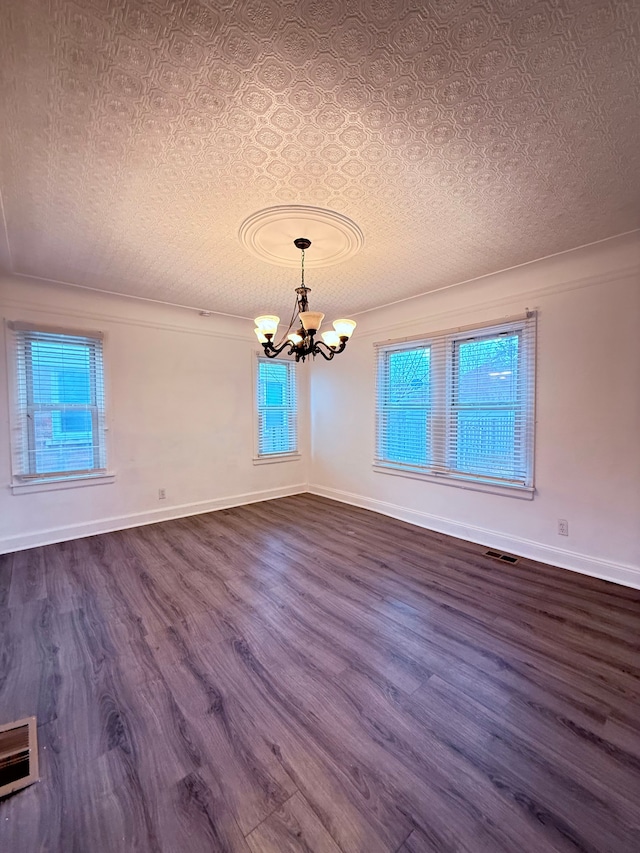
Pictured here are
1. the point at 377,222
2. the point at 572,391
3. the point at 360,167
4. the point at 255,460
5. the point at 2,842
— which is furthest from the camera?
the point at 255,460

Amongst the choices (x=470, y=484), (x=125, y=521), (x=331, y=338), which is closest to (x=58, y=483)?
(x=125, y=521)

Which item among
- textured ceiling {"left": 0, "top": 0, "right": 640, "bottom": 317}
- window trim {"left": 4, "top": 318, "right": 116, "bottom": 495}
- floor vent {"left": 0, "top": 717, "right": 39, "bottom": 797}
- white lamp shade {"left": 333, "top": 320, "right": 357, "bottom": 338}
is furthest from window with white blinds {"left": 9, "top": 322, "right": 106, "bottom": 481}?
white lamp shade {"left": 333, "top": 320, "right": 357, "bottom": 338}

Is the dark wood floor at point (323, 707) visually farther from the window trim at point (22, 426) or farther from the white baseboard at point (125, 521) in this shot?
the window trim at point (22, 426)

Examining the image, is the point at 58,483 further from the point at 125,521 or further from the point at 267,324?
the point at 267,324

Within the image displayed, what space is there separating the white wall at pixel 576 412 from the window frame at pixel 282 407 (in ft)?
7.65

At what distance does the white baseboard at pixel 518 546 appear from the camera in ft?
9.11

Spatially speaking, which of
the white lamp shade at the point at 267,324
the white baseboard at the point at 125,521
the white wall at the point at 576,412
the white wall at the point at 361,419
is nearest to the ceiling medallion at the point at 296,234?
the white lamp shade at the point at 267,324

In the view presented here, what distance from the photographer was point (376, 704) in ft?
5.35

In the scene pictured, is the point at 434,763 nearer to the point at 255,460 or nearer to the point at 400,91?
the point at 400,91

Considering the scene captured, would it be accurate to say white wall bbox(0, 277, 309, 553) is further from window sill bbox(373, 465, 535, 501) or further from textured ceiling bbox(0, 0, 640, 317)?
window sill bbox(373, 465, 535, 501)

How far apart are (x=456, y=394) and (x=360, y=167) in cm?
254

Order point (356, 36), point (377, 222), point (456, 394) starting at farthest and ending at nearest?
point (456, 394) → point (377, 222) → point (356, 36)

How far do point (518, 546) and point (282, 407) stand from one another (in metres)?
3.58

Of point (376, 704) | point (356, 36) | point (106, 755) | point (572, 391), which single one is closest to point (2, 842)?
point (106, 755)
